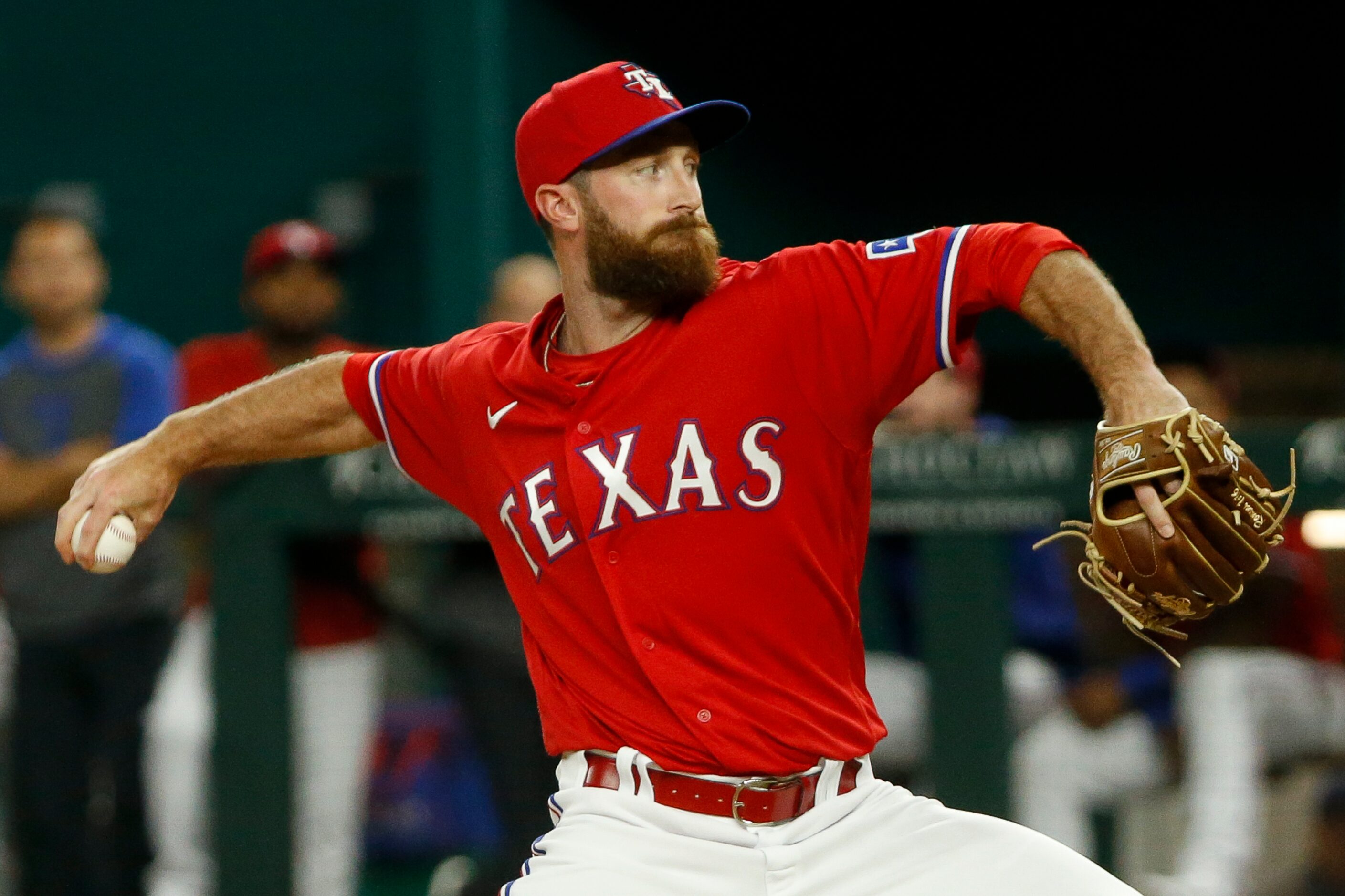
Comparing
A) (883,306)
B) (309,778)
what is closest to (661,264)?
(883,306)

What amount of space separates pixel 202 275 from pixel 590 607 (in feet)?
18.1

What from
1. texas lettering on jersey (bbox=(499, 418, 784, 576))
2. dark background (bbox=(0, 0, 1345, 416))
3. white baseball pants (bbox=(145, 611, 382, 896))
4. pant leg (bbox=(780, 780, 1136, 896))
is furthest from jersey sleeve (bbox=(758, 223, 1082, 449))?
dark background (bbox=(0, 0, 1345, 416))

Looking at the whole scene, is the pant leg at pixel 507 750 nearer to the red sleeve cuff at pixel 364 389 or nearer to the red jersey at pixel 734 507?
the red sleeve cuff at pixel 364 389

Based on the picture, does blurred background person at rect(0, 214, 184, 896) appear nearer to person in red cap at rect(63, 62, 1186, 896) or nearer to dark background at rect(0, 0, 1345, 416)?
A: person in red cap at rect(63, 62, 1186, 896)

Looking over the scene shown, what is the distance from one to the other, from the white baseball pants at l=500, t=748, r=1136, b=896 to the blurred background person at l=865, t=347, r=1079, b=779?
1.64m

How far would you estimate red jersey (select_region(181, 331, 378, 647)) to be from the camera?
180 inches

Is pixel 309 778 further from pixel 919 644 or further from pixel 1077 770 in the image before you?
pixel 1077 770

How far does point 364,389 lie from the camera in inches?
114

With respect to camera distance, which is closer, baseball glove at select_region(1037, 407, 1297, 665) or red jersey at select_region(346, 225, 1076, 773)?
baseball glove at select_region(1037, 407, 1297, 665)

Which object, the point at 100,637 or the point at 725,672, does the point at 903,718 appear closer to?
the point at 725,672

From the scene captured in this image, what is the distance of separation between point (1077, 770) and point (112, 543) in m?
2.50

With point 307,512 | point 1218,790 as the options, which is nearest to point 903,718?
point 1218,790

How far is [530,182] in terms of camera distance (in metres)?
2.78

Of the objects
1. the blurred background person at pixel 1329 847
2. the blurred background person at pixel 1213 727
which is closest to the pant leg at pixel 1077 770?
the blurred background person at pixel 1213 727
